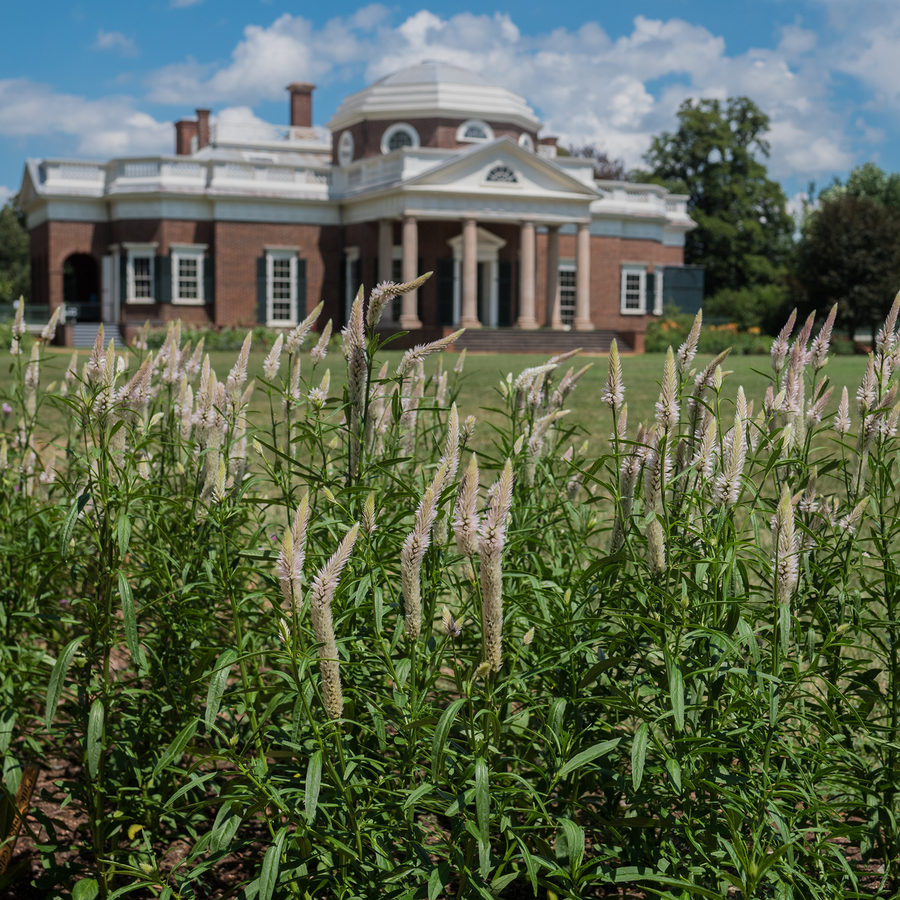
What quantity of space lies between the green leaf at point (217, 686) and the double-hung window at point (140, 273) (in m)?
34.5

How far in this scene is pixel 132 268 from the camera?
114ft

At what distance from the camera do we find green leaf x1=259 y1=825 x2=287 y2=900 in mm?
1798

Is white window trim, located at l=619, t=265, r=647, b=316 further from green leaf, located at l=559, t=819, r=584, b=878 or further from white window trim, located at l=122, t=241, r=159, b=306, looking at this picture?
green leaf, located at l=559, t=819, r=584, b=878

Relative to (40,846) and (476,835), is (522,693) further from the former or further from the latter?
(40,846)

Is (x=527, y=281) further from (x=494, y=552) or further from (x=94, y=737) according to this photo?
(x=494, y=552)

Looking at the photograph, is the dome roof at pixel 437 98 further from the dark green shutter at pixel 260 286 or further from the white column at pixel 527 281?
the dark green shutter at pixel 260 286

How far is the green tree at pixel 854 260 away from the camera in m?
38.3

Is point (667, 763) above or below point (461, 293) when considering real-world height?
below

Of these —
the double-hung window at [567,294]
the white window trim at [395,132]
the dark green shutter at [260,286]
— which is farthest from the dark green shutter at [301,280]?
the double-hung window at [567,294]

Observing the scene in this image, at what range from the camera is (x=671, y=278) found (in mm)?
42219

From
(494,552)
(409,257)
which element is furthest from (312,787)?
(409,257)

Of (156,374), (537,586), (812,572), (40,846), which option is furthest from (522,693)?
(156,374)

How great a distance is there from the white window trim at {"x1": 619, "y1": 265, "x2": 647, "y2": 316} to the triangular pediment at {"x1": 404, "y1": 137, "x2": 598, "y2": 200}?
6.07 metres

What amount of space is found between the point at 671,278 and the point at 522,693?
41.8m
